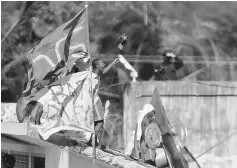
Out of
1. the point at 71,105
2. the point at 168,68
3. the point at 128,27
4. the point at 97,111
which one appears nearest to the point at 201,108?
the point at 168,68

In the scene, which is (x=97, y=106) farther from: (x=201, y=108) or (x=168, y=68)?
(x=168, y=68)

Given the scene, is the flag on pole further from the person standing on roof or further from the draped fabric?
the person standing on roof

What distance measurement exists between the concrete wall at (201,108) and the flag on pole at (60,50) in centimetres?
244

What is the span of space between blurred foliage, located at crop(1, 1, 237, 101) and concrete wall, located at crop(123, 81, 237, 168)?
7.61m

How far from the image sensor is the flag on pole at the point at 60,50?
11.1 metres

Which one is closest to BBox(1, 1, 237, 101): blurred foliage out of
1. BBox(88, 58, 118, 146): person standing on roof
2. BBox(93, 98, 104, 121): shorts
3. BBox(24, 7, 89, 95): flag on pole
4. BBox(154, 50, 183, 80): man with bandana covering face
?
BBox(154, 50, 183, 80): man with bandana covering face

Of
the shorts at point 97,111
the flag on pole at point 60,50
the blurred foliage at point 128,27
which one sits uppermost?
the blurred foliage at point 128,27

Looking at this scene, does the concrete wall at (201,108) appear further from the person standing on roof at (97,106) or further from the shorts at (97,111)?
the shorts at (97,111)

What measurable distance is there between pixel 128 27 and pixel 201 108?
9344 mm

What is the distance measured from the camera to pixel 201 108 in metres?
13.7

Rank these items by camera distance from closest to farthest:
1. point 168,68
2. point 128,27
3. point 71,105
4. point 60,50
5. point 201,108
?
point 71,105 < point 60,50 < point 201,108 < point 168,68 < point 128,27

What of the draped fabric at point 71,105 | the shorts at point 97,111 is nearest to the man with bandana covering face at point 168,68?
the shorts at point 97,111

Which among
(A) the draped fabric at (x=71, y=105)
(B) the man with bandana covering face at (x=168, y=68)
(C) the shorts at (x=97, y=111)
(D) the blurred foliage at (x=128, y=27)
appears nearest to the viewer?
(A) the draped fabric at (x=71, y=105)

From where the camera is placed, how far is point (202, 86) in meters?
13.7
